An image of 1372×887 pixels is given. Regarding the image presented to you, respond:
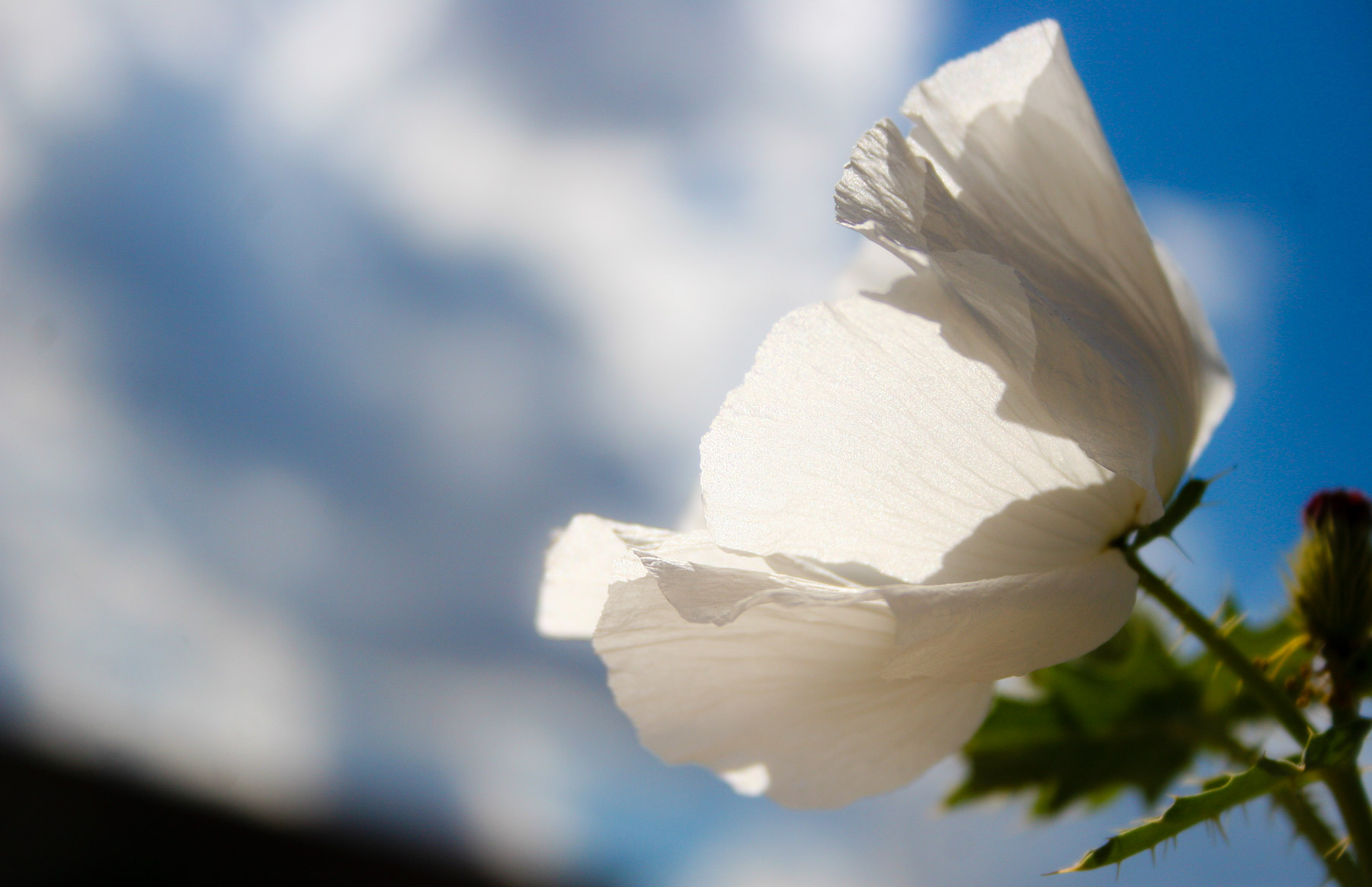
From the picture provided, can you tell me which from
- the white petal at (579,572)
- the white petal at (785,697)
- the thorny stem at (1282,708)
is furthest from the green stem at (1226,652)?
the white petal at (579,572)

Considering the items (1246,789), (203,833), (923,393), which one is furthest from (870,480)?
(203,833)

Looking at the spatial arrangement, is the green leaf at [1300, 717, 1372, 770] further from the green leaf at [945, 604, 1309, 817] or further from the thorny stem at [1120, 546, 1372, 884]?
the green leaf at [945, 604, 1309, 817]

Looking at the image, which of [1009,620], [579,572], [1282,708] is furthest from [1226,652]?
[579,572]

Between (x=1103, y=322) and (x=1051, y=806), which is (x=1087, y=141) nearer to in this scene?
(x=1103, y=322)

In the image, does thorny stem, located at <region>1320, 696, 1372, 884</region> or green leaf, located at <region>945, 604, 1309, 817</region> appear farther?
green leaf, located at <region>945, 604, 1309, 817</region>

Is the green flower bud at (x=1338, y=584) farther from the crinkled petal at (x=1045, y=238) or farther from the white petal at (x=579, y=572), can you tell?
the white petal at (x=579, y=572)

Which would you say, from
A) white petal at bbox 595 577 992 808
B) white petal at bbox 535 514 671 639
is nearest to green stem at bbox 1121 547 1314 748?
white petal at bbox 595 577 992 808

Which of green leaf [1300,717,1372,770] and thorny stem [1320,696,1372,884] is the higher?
green leaf [1300,717,1372,770]

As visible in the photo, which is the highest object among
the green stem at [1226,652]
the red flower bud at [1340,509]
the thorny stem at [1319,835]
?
the red flower bud at [1340,509]
